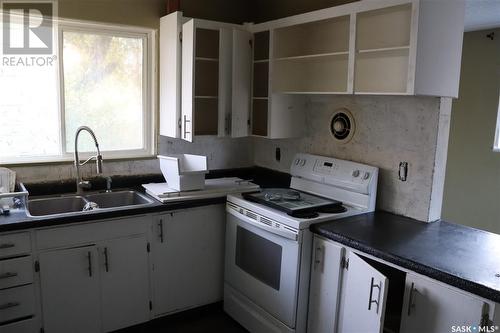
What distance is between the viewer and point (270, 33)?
2.99 metres

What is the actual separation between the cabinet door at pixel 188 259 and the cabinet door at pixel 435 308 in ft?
4.59

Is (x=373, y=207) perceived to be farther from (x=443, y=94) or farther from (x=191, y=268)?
(x=191, y=268)

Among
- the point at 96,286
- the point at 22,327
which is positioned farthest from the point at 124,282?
Result: the point at 22,327

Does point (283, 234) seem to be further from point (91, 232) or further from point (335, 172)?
point (91, 232)

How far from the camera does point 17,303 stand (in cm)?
223

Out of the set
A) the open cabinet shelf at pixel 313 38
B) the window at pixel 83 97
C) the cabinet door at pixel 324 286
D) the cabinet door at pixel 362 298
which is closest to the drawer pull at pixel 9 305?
the window at pixel 83 97

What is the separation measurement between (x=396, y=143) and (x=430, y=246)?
754mm

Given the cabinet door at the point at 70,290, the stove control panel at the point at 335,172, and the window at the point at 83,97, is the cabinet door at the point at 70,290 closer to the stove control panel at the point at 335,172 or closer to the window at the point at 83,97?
the window at the point at 83,97

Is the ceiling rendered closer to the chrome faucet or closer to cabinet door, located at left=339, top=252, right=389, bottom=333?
cabinet door, located at left=339, top=252, right=389, bottom=333

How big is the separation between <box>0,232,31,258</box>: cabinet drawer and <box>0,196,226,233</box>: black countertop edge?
47 millimetres

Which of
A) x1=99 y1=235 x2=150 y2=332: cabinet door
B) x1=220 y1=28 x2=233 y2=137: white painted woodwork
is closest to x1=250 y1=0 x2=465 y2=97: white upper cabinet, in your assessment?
x1=220 y1=28 x2=233 y2=137: white painted woodwork

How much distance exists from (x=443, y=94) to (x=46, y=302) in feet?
8.10

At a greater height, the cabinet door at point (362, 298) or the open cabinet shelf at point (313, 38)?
the open cabinet shelf at point (313, 38)

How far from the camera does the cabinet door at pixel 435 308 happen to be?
5.36 ft
